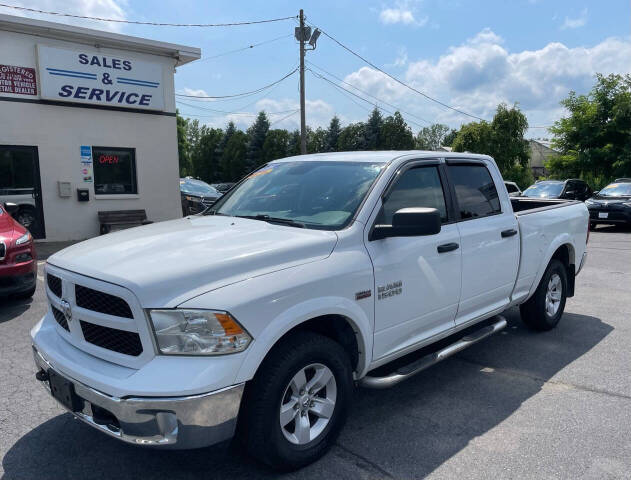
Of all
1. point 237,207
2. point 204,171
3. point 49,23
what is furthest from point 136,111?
point 204,171

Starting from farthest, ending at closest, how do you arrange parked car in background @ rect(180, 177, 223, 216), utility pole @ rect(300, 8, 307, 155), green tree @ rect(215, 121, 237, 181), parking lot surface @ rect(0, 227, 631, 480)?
green tree @ rect(215, 121, 237, 181), utility pole @ rect(300, 8, 307, 155), parked car in background @ rect(180, 177, 223, 216), parking lot surface @ rect(0, 227, 631, 480)

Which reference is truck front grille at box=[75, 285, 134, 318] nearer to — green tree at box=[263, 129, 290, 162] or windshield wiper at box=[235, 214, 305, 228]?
windshield wiper at box=[235, 214, 305, 228]

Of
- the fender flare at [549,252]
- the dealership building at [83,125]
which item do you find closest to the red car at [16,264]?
the fender flare at [549,252]

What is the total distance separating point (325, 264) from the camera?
9.77 feet

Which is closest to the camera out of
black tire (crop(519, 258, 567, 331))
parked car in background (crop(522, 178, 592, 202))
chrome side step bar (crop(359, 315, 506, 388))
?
chrome side step bar (crop(359, 315, 506, 388))

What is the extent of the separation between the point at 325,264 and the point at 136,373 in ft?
3.84

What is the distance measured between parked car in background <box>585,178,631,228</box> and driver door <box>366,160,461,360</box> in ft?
46.1

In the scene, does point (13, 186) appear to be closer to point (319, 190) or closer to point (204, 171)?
point (319, 190)

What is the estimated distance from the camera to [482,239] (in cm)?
420

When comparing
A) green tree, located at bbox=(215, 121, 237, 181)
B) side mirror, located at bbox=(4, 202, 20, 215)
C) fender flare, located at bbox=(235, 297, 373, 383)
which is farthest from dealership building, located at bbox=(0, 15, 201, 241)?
green tree, located at bbox=(215, 121, 237, 181)

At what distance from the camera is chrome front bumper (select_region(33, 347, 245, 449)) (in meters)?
2.37

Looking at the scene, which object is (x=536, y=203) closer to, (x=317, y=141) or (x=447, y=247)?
(x=447, y=247)

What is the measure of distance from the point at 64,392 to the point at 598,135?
30952 millimetres

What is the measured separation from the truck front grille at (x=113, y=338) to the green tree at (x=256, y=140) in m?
60.1
